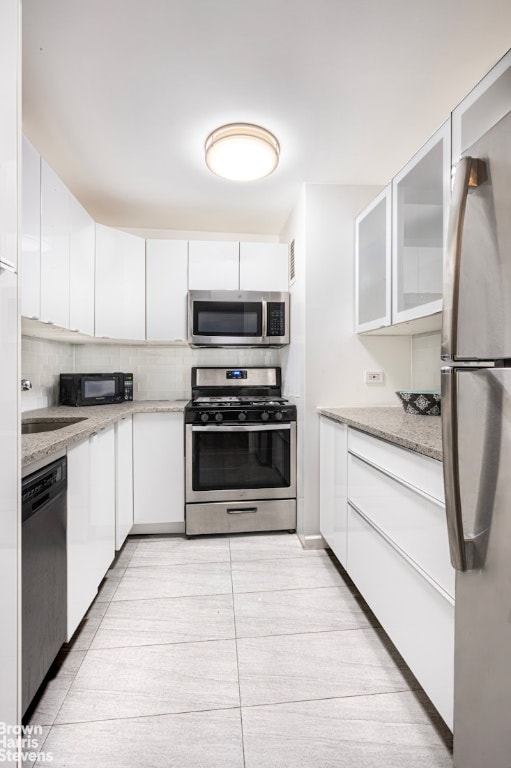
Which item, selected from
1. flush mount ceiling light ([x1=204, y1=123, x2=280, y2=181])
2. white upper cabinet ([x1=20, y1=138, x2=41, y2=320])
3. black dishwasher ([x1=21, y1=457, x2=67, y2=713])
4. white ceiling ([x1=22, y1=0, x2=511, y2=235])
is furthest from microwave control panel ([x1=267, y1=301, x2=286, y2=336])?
black dishwasher ([x1=21, y1=457, x2=67, y2=713])

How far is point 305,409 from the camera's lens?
2.45m

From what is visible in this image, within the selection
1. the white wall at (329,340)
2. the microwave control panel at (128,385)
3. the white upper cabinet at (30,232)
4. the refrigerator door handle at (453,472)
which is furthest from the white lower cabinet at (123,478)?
the refrigerator door handle at (453,472)

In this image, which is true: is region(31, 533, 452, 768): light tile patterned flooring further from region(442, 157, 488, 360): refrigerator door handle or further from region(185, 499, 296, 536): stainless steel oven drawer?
region(442, 157, 488, 360): refrigerator door handle

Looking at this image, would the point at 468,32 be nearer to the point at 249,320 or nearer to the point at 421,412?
the point at 421,412

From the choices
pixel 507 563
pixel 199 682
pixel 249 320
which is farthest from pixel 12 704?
pixel 249 320

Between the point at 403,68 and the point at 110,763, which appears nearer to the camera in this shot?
the point at 110,763

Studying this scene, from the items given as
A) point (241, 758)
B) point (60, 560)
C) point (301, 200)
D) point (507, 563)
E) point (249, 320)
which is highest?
point (301, 200)

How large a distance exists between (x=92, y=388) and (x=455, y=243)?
2.43 metres

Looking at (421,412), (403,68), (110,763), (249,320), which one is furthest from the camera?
(249,320)

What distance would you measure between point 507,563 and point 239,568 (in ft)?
5.54

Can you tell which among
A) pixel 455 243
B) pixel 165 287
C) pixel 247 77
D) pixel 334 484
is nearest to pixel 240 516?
pixel 334 484

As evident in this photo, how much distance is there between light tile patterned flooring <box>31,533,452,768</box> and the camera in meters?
1.11

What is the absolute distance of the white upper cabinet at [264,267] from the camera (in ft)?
9.57

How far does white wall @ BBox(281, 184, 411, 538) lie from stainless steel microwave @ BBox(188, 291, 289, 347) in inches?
13.7
